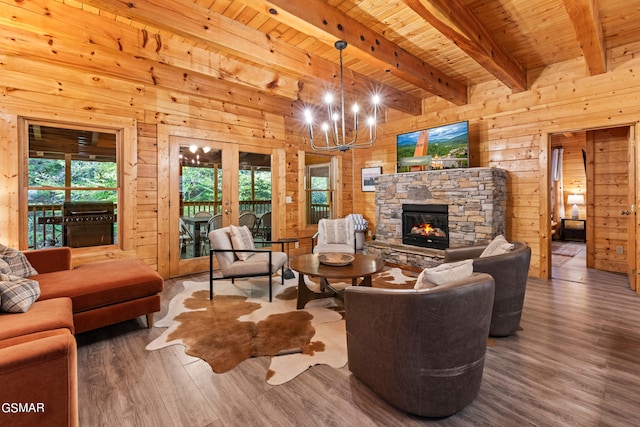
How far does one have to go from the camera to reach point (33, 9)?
273 cm

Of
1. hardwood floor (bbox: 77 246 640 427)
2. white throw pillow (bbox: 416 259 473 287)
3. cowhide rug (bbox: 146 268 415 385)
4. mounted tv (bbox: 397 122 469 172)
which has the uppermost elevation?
mounted tv (bbox: 397 122 469 172)

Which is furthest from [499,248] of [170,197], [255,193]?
[170,197]

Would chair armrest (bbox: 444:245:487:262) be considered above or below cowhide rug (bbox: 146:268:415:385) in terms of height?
above

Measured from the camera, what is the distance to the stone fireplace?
13.9 ft

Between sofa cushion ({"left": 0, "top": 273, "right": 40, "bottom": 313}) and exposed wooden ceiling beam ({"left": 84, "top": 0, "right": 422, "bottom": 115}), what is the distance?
86.2 inches

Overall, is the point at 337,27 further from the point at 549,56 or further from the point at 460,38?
the point at 549,56

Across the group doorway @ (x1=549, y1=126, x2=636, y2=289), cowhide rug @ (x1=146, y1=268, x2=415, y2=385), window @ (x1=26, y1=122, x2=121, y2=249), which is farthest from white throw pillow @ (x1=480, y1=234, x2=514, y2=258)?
window @ (x1=26, y1=122, x2=121, y2=249)

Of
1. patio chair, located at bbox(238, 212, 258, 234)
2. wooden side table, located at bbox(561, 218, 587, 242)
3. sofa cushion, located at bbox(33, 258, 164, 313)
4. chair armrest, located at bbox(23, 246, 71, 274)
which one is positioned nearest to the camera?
sofa cushion, located at bbox(33, 258, 164, 313)

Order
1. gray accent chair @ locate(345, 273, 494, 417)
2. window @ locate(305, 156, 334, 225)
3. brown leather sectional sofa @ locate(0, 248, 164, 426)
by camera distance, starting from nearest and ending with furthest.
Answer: brown leather sectional sofa @ locate(0, 248, 164, 426)
gray accent chair @ locate(345, 273, 494, 417)
window @ locate(305, 156, 334, 225)

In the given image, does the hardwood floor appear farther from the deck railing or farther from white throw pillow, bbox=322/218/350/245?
white throw pillow, bbox=322/218/350/245

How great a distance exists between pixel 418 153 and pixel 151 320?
4.54m

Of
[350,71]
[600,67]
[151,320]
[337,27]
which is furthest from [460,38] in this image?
[151,320]

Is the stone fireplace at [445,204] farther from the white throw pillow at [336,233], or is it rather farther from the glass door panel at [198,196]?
the glass door panel at [198,196]

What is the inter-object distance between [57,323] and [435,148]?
5.01 m
